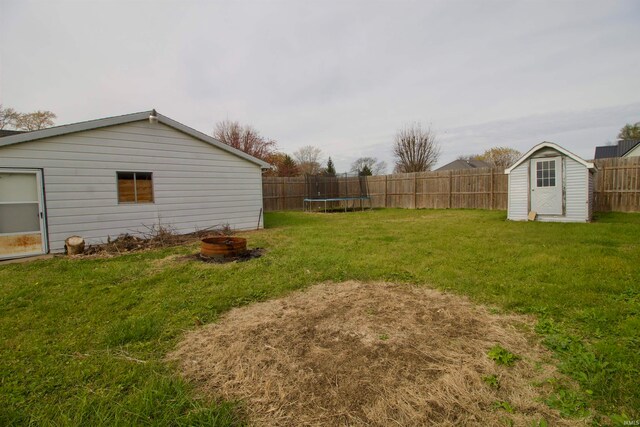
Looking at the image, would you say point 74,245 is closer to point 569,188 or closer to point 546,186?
point 546,186

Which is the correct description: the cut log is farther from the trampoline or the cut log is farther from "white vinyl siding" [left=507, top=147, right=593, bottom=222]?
"white vinyl siding" [left=507, top=147, right=593, bottom=222]

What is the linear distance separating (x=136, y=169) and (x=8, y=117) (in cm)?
2171

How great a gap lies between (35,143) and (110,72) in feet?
12.7

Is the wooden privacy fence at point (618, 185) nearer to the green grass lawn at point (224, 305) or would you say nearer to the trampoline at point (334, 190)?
the green grass lawn at point (224, 305)

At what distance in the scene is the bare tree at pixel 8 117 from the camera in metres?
19.9

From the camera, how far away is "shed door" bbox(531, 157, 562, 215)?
32.1ft

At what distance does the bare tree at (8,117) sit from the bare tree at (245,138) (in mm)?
15418

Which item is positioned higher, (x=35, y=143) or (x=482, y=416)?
(x=35, y=143)

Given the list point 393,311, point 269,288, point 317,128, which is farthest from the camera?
point 317,128

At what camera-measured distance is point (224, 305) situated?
11.8 ft

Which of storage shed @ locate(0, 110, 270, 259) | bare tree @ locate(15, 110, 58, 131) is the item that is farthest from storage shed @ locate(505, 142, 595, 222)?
bare tree @ locate(15, 110, 58, 131)

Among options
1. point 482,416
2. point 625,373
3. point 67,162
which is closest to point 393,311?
point 482,416

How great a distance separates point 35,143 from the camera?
6.61 metres

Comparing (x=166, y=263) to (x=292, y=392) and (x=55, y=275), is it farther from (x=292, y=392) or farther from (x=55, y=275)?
(x=292, y=392)
